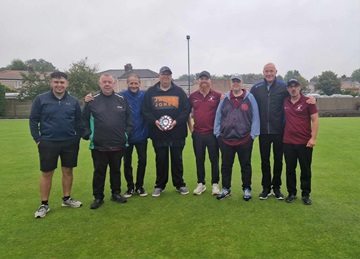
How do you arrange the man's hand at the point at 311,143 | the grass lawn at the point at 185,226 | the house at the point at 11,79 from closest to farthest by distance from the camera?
the grass lawn at the point at 185,226 < the man's hand at the point at 311,143 < the house at the point at 11,79

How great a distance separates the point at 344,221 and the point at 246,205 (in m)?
1.38

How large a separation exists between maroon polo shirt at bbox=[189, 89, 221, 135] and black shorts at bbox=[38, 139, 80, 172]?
2.10 m

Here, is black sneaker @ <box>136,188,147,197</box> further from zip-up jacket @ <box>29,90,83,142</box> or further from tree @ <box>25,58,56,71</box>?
tree @ <box>25,58,56,71</box>

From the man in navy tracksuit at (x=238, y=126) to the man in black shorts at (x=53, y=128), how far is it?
2402 mm

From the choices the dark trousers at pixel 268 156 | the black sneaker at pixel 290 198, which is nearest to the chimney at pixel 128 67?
the dark trousers at pixel 268 156

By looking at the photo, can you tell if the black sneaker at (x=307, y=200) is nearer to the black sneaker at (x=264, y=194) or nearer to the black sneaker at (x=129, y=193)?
the black sneaker at (x=264, y=194)

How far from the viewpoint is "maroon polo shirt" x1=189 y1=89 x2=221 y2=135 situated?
5.33 meters

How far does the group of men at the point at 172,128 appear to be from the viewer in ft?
15.1

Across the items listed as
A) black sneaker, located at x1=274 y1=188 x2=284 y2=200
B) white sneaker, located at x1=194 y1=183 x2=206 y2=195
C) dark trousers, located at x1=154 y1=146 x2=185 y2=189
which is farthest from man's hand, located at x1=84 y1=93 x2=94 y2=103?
black sneaker, located at x1=274 y1=188 x2=284 y2=200

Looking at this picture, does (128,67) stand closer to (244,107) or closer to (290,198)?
(244,107)

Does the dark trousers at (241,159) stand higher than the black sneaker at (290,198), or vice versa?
the dark trousers at (241,159)

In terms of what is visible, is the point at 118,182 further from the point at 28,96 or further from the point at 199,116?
the point at 28,96

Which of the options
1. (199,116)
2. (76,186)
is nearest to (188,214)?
(199,116)

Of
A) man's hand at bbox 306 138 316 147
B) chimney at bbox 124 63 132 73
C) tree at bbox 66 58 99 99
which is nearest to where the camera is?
man's hand at bbox 306 138 316 147
